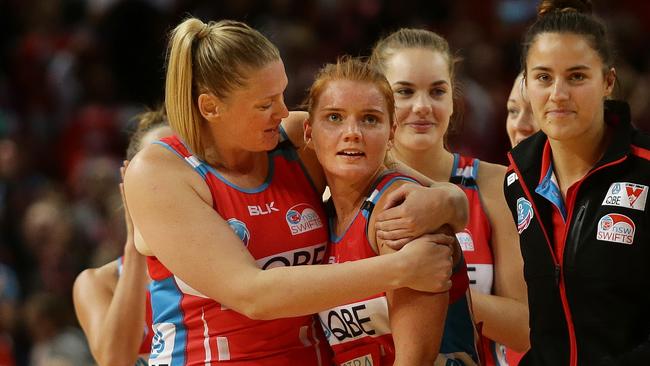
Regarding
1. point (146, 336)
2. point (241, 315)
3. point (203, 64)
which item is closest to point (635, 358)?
Answer: point (241, 315)

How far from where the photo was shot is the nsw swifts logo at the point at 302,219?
Answer: 3889 millimetres

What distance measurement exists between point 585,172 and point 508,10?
7.87 m

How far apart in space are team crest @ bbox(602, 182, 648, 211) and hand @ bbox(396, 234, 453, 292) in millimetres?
625

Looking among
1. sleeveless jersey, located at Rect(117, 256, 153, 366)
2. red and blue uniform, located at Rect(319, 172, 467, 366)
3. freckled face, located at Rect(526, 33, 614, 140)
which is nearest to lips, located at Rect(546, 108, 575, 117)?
freckled face, located at Rect(526, 33, 614, 140)

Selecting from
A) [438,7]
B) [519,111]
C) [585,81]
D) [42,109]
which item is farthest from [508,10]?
[585,81]

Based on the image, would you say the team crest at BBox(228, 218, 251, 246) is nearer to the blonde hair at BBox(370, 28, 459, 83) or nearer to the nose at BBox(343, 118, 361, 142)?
the nose at BBox(343, 118, 361, 142)

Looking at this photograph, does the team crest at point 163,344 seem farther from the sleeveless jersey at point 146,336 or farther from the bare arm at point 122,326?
the sleeveless jersey at point 146,336

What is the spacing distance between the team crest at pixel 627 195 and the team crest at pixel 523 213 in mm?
316

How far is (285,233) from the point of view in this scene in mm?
3863

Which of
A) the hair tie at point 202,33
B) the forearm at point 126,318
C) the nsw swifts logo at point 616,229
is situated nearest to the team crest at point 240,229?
the hair tie at point 202,33

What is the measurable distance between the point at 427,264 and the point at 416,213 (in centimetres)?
19

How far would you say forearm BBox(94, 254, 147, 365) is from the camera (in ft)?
14.9

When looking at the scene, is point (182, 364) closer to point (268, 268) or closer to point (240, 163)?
point (268, 268)

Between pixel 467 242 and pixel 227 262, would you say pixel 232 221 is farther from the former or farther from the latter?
pixel 467 242
